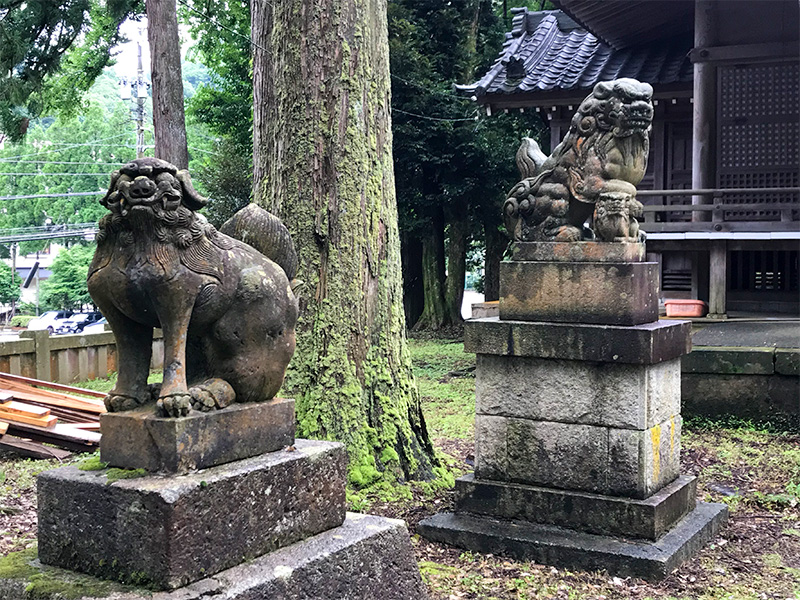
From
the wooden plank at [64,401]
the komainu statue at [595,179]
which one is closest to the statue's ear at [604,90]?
the komainu statue at [595,179]

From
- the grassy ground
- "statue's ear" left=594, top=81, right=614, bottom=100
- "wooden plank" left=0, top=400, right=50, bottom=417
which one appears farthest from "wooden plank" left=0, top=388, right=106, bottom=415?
"statue's ear" left=594, top=81, right=614, bottom=100

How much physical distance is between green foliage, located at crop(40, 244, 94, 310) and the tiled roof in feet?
101

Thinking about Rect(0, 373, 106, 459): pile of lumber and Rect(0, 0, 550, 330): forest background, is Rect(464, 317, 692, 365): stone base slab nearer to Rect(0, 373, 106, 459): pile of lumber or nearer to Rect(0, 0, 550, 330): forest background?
Rect(0, 373, 106, 459): pile of lumber

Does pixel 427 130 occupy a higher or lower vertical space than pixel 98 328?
higher

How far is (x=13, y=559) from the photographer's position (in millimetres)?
3377

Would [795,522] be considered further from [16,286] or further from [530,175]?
[16,286]

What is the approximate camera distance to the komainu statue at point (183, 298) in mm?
3178

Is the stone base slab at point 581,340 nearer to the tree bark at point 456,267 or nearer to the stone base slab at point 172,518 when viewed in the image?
the stone base slab at point 172,518

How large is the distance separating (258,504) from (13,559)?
3.32ft

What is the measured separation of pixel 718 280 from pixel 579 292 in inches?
316

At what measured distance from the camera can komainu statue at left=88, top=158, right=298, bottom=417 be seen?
10.4ft

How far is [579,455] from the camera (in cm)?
534

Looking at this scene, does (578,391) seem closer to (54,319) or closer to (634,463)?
(634,463)

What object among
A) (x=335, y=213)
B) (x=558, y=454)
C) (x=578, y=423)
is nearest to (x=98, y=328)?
(x=335, y=213)
